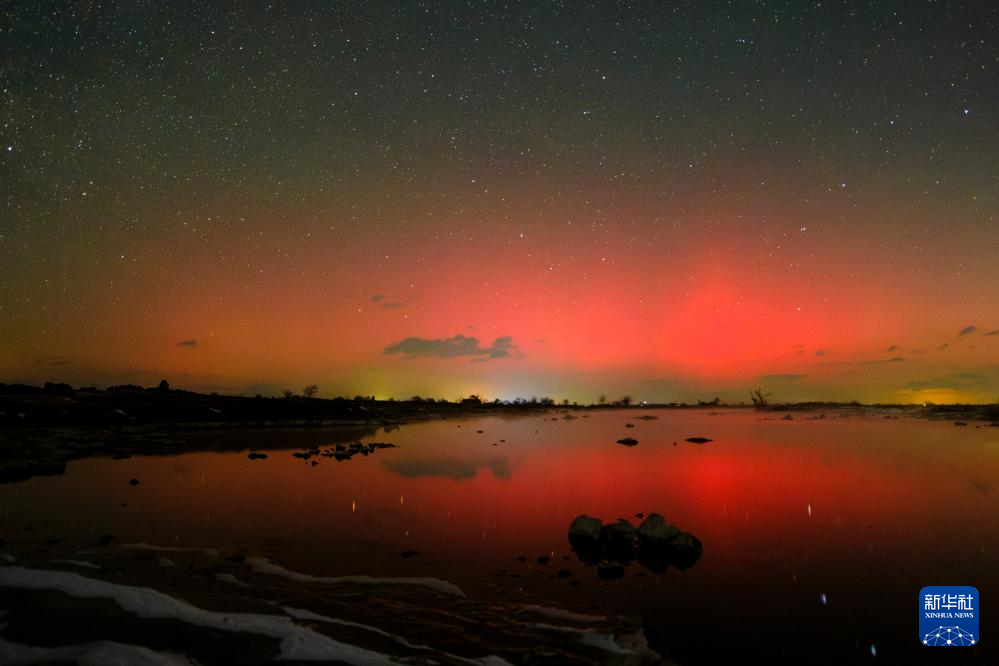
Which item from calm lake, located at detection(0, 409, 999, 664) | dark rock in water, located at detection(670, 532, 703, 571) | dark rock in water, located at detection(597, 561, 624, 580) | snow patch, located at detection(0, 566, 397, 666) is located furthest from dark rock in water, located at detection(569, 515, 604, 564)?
snow patch, located at detection(0, 566, 397, 666)

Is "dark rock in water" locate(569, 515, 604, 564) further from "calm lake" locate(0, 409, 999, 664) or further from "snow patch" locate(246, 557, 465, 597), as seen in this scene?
"snow patch" locate(246, 557, 465, 597)

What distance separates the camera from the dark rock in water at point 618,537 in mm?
18594

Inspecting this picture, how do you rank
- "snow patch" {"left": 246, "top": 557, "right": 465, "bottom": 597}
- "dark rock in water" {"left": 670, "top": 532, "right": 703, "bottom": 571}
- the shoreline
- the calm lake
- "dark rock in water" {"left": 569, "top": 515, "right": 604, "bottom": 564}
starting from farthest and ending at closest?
the shoreline
"dark rock in water" {"left": 569, "top": 515, "right": 604, "bottom": 564}
"dark rock in water" {"left": 670, "top": 532, "right": 703, "bottom": 571}
"snow patch" {"left": 246, "top": 557, "right": 465, "bottom": 597}
the calm lake

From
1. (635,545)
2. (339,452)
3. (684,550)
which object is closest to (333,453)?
(339,452)

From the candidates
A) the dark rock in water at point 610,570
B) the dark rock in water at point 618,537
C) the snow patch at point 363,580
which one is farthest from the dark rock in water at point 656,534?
the snow patch at point 363,580

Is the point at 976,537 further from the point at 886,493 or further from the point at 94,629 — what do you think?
the point at 94,629

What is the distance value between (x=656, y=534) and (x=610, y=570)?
3.26 m

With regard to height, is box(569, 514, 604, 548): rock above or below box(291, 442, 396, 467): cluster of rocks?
above

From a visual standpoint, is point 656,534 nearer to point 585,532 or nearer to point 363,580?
point 585,532

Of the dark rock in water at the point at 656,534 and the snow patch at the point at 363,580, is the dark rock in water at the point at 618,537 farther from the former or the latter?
the snow patch at the point at 363,580

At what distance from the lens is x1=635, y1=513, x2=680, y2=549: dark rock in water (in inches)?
731

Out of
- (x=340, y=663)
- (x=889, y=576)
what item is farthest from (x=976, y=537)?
(x=340, y=663)

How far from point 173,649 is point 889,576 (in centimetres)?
2002

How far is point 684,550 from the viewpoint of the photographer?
1831 cm
